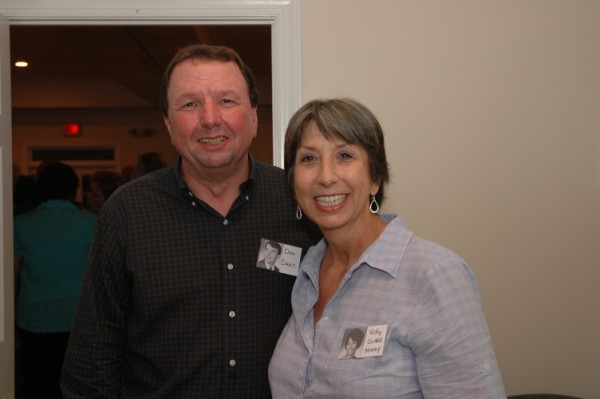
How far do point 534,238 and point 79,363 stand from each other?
71.9 inches

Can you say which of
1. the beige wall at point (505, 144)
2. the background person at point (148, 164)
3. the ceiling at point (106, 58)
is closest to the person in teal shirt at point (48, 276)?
the background person at point (148, 164)

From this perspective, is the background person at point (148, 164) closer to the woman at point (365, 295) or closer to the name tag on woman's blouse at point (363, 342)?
the woman at point (365, 295)

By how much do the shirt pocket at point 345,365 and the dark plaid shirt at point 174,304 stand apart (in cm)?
41

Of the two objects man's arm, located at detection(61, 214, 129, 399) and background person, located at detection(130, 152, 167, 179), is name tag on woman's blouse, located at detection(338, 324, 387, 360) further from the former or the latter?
background person, located at detection(130, 152, 167, 179)

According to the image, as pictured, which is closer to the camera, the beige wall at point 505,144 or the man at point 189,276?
the man at point 189,276

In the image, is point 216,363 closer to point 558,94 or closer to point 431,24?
point 431,24

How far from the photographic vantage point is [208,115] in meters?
1.79

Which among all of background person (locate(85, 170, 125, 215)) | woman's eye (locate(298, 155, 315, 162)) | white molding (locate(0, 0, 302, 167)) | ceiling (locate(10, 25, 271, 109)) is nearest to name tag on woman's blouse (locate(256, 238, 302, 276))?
woman's eye (locate(298, 155, 315, 162))

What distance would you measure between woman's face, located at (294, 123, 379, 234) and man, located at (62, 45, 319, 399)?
0.33m

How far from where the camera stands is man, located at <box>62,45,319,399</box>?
5.76ft

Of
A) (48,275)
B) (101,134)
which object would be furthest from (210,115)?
(101,134)

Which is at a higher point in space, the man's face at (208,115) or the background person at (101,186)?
the man's face at (208,115)

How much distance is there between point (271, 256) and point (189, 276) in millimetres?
245

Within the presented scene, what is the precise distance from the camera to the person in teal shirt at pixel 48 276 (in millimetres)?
3529
